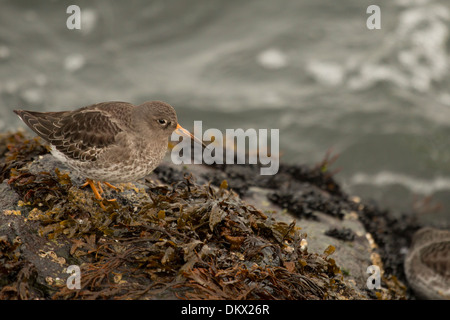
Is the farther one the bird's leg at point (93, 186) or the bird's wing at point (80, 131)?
the bird's wing at point (80, 131)

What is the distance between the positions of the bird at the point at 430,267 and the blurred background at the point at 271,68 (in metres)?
3.98

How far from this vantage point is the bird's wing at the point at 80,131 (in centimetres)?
454

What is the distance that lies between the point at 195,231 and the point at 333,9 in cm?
1175

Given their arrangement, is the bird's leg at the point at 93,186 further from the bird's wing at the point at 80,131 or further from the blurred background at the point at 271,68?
the blurred background at the point at 271,68

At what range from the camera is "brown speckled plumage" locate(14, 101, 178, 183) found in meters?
4.50

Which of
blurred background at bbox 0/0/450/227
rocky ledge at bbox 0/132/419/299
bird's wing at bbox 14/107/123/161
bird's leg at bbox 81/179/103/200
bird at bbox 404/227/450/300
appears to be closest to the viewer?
rocky ledge at bbox 0/132/419/299

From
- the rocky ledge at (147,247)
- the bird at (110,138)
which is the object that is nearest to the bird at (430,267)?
the rocky ledge at (147,247)

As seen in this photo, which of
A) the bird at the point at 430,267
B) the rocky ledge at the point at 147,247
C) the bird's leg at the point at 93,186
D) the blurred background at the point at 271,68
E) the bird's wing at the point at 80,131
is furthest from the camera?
the blurred background at the point at 271,68

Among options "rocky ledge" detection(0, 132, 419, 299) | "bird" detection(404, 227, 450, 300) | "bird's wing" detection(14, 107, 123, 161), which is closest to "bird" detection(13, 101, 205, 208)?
"bird's wing" detection(14, 107, 123, 161)

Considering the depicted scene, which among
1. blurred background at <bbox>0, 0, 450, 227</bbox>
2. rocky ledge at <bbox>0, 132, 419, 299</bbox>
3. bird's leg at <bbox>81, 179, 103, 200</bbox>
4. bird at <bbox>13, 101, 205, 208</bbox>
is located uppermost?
blurred background at <bbox>0, 0, 450, 227</bbox>

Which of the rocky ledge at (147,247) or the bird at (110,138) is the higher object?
the bird at (110,138)

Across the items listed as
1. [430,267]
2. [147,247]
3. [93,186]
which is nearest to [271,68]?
[430,267]

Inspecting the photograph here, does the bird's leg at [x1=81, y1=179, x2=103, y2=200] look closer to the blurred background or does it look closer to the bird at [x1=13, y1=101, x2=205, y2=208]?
the bird at [x1=13, y1=101, x2=205, y2=208]

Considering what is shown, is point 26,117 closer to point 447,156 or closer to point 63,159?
point 63,159
